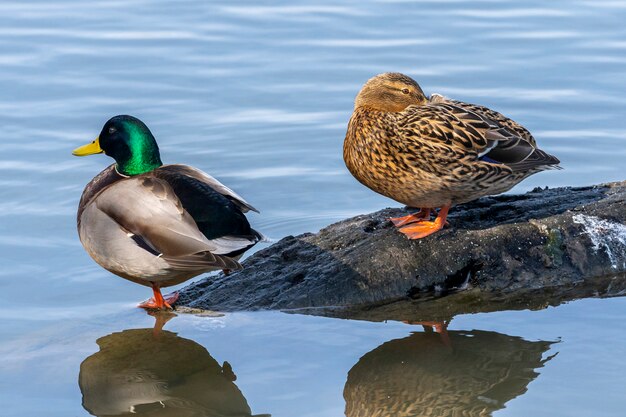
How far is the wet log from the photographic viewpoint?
5.63 metres

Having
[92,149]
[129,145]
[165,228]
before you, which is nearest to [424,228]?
[165,228]

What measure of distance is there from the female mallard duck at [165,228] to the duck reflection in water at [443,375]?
0.90 metres

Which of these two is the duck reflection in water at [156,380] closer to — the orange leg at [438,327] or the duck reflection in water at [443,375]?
the duck reflection in water at [443,375]

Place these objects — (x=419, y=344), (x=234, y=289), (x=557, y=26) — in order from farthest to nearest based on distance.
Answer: (x=557, y=26), (x=234, y=289), (x=419, y=344)

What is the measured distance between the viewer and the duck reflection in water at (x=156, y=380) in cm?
488

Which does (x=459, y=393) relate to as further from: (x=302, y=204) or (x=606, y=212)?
(x=302, y=204)

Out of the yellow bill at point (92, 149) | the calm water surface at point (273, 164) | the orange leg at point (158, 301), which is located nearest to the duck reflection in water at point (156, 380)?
the calm water surface at point (273, 164)

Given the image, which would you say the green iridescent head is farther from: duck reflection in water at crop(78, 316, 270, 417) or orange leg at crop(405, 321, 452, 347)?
orange leg at crop(405, 321, 452, 347)

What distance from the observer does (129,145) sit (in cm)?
614

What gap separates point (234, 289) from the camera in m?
5.84

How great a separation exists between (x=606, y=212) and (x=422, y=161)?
1.01 metres

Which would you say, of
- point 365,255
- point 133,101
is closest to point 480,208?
point 365,255

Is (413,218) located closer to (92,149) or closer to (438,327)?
(438,327)

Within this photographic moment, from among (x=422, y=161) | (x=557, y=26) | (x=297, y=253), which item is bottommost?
(x=297, y=253)
